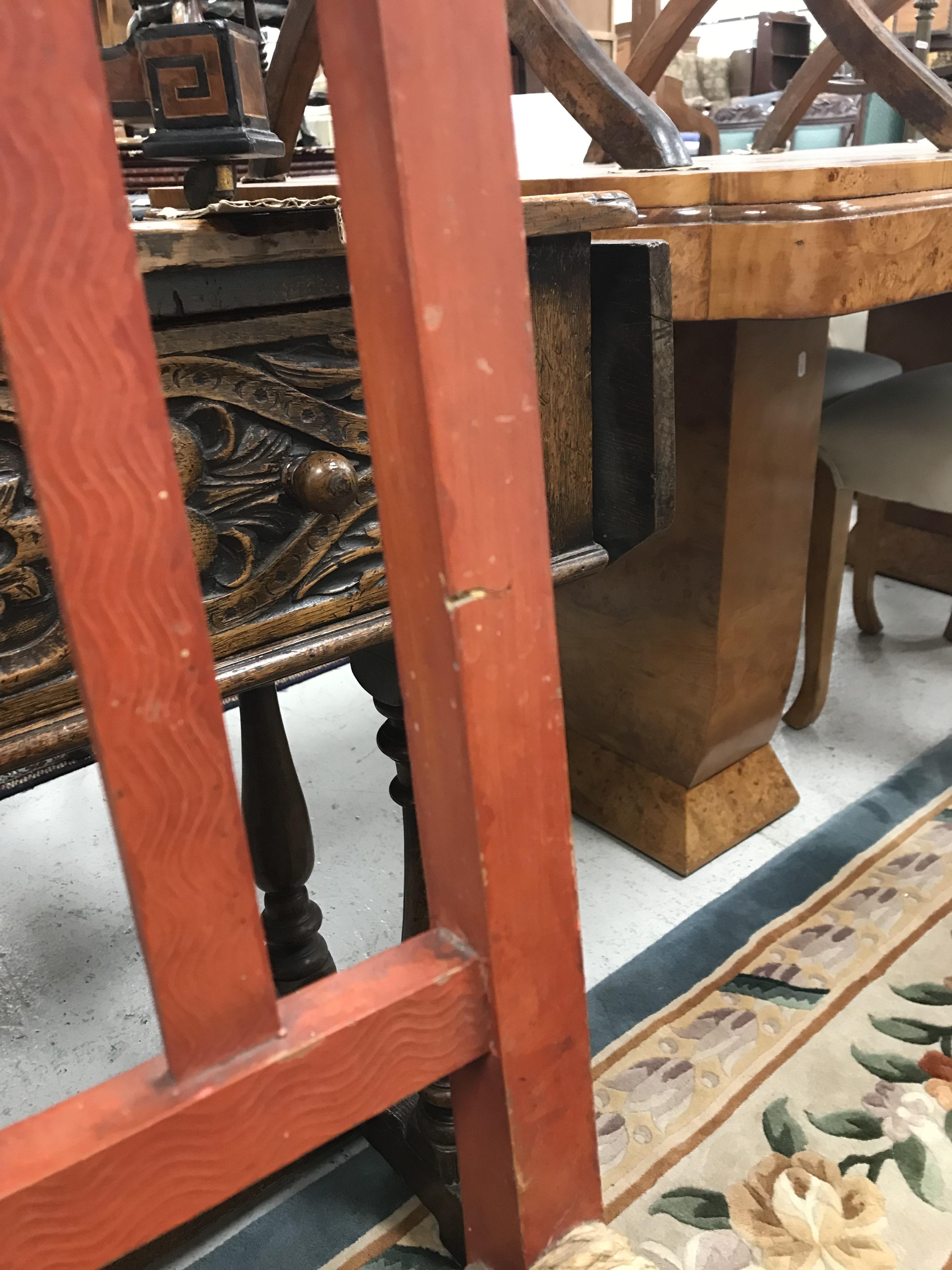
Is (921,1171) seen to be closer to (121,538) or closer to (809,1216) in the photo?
(809,1216)

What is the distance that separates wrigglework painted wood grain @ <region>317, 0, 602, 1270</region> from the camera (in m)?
0.29

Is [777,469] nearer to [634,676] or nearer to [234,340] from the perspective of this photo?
[634,676]

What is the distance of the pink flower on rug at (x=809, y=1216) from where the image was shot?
694 mm

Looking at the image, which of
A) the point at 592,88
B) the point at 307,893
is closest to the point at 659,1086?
the point at 307,893

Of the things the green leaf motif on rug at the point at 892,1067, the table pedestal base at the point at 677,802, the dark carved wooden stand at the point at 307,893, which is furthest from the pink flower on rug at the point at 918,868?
the dark carved wooden stand at the point at 307,893

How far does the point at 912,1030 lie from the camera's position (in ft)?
2.91

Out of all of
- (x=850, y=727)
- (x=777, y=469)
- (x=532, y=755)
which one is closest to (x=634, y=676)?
(x=777, y=469)

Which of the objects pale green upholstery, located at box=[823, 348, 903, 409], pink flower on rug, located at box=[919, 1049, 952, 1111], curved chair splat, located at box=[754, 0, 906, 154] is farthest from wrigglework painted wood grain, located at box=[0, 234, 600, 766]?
curved chair splat, located at box=[754, 0, 906, 154]

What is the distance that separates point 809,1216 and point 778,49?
4.64 m

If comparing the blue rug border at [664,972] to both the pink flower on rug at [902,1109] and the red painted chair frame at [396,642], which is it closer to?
the pink flower on rug at [902,1109]

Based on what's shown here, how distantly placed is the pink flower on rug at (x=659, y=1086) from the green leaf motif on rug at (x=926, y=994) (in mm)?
237

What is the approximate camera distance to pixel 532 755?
38 cm

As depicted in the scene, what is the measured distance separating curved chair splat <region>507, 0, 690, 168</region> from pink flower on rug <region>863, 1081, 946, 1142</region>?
2.60 ft

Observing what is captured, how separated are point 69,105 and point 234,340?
0.51ft
